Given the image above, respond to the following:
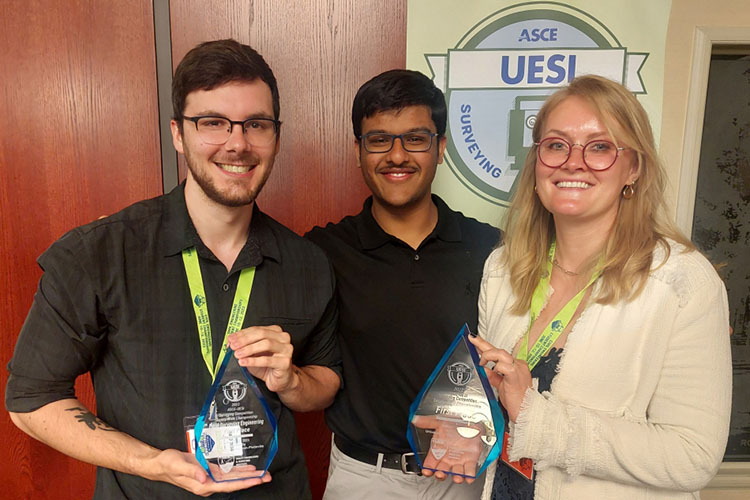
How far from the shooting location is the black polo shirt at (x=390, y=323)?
1588 millimetres

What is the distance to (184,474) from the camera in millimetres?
1124

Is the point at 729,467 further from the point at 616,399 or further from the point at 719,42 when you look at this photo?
the point at 719,42

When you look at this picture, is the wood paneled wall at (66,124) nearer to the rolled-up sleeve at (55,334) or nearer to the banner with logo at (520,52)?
the rolled-up sleeve at (55,334)

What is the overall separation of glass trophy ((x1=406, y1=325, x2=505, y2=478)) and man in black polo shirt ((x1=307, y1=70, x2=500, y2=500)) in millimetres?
208

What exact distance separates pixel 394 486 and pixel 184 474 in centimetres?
73

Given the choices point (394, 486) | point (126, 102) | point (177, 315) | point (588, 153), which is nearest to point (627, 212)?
point (588, 153)

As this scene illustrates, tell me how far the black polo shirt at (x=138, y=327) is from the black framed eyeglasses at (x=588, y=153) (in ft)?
2.79

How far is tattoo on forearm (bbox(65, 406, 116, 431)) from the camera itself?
3.95ft

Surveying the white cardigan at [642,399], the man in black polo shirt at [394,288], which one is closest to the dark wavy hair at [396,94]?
the man in black polo shirt at [394,288]

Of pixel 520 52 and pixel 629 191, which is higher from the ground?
pixel 520 52

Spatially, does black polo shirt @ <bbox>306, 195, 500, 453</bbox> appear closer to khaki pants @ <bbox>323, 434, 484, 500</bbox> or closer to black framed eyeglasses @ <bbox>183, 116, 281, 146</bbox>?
khaki pants @ <bbox>323, 434, 484, 500</bbox>

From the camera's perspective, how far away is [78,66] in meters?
2.04

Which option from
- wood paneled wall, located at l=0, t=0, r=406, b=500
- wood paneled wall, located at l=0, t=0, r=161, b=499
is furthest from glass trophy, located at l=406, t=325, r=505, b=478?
wood paneled wall, located at l=0, t=0, r=161, b=499

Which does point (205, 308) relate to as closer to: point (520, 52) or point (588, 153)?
point (588, 153)
